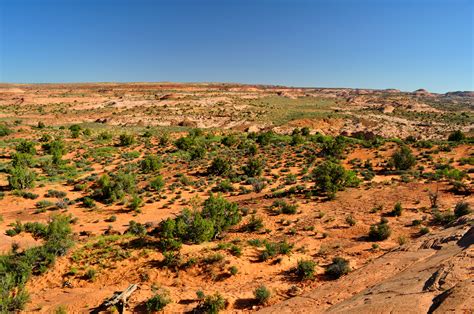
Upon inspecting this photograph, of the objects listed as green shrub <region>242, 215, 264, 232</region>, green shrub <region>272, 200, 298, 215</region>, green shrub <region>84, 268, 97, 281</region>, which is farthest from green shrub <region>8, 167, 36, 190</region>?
green shrub <region>272, 200, 298, 215</region>

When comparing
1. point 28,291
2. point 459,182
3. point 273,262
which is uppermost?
point 459,182

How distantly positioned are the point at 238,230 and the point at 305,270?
578 centimetres

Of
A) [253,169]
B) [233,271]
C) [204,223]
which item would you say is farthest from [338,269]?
[253,169]

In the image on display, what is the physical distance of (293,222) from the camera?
1712cm

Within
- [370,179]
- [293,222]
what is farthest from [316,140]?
[293,222]

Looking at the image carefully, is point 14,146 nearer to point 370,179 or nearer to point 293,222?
point 293,222

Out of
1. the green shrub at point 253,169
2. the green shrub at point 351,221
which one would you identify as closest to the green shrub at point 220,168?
the green shrub at point 253,169

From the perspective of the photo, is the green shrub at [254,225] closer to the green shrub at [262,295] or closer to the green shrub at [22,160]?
the green shrub at [262,295]

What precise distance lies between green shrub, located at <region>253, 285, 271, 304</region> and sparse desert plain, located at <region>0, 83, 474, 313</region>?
0.04m

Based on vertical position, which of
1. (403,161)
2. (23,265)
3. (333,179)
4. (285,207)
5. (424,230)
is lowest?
(23,265)

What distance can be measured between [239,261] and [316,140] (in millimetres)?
31943

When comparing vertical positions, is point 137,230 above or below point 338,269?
Answer: below

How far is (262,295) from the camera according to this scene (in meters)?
10.1

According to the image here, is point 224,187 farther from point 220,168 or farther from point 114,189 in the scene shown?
point 114,189
